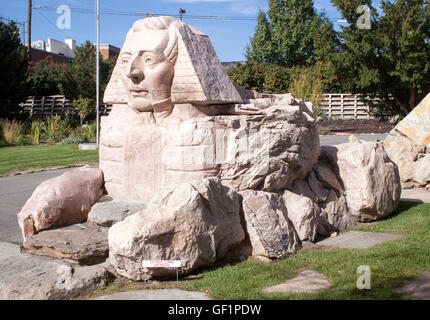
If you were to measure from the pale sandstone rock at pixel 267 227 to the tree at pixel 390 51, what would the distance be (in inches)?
421

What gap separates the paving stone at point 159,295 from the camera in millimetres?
3793

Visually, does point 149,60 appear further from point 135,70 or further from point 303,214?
point 303,214

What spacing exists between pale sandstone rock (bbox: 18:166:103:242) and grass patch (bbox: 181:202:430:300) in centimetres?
194

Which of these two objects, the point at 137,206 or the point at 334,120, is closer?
the point at 137,206

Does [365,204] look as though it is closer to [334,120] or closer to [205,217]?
[205,217]

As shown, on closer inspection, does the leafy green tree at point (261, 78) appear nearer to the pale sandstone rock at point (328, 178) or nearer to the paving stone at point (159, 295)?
the pale sandstone rock at point (328, 178)

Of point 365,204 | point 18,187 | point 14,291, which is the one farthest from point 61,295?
point 18,187

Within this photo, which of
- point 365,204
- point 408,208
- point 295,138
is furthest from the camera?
point 408,208

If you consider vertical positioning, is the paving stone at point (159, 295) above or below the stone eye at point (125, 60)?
below

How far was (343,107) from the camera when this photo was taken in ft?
90.8

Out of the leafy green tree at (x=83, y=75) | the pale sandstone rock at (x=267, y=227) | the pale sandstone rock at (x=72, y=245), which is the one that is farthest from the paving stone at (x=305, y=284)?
the leafy green tree at (x=83, y=75)

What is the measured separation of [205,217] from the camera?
438 cm

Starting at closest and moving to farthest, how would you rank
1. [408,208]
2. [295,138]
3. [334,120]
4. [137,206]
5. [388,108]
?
[137,206] → [295,138] → [408,208] → [388,108] → [334,120]
